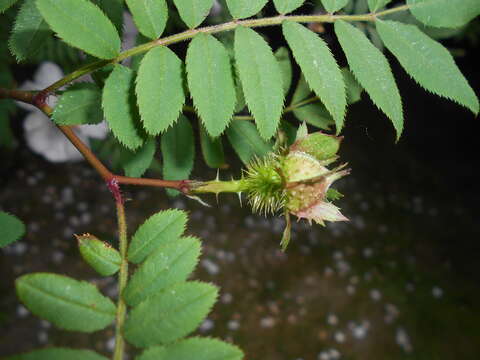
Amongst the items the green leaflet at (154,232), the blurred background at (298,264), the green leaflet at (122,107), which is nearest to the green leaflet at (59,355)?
the green leaflet at (154,232)

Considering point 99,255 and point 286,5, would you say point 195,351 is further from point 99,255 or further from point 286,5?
point 286,5

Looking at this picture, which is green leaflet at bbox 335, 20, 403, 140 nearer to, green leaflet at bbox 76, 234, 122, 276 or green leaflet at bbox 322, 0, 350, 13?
green leaflet at bbox 322, 0, 350, 13

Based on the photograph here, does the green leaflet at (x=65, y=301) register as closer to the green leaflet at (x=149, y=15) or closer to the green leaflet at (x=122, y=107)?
the green leaflet at (x=122, y=107)

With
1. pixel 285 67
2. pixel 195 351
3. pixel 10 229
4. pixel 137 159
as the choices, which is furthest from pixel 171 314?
pixel 285 67

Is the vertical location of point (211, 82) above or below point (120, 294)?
above

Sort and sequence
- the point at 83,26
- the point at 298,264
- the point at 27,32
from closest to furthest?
the point at 83,26, the point at 27,32, the point at 298,264

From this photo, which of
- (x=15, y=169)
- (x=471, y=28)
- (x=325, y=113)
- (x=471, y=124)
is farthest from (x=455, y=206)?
(x=325, y=113)

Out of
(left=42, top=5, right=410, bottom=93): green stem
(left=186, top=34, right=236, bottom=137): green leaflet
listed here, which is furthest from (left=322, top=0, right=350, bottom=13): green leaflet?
(left=186, top=34, right=236, bottom=137): green leaflet
